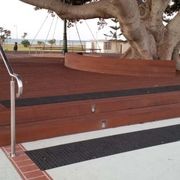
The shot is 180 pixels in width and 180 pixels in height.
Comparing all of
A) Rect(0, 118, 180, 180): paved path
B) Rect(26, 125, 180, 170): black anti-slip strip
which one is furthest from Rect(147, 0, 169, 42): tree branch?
Rect(0, 118, 180, 180): paved path

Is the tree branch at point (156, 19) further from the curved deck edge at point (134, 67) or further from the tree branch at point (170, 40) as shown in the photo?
the curved deck edge at point (134, 67)

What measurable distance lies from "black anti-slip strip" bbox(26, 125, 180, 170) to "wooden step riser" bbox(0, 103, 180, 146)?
0.33 metres

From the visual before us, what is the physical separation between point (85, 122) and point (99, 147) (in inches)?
25.8

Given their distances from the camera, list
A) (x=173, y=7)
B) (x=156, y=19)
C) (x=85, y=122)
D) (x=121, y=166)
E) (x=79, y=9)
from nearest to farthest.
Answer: (x=121, y=166) < (x=85, y=122) < (x=156, y=19) < (x=79, y=9) < (x=173, y=7)

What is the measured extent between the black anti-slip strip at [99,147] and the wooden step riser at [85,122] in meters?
0.33

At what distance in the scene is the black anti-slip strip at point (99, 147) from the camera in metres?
3.52

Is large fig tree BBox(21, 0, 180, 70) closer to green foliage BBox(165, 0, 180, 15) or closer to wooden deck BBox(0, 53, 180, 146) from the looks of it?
wooden deck BBox(0, 53, 180, 146)

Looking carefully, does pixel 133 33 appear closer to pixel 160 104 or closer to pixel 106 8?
pixel 106 8

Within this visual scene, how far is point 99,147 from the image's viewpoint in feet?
13.0

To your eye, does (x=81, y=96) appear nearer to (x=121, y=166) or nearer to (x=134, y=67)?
(x=121, y=166)

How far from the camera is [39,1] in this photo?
9.80m

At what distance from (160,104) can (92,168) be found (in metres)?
2.64

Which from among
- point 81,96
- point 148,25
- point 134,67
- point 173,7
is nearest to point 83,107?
point 81,96

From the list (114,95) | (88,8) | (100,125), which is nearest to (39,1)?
(88,8)
